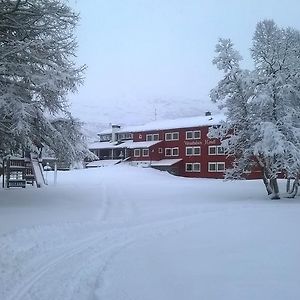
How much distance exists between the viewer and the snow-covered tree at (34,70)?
1694 cm

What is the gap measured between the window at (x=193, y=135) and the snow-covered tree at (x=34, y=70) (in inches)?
1774

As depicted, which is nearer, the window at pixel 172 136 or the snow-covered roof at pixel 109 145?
the window at pixel 172 136

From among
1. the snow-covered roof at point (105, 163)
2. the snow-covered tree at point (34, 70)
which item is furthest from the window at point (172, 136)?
the snow-covered tree at point (34, 70)

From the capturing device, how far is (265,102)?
1027 inches

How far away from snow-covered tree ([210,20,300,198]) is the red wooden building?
3096 centimetres

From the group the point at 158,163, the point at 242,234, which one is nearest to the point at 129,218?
the point at 242,234

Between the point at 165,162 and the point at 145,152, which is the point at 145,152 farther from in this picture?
the point at 165,162

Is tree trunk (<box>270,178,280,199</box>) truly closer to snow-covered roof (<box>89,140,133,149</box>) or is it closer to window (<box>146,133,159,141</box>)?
window (<box>146,133,159,141</box>)

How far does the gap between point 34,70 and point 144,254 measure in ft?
34.4

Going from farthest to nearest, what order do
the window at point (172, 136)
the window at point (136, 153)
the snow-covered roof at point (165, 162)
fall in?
the window at point (136, 153)
the window at point (172, 136)
the snow-covered roof at point (165, 162)

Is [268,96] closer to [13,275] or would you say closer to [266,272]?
[266,272]

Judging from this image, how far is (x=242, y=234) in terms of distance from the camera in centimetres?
1295

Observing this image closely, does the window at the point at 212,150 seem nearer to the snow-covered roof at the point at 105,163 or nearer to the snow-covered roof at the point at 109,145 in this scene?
the snow-covered roof at the point at 109,145

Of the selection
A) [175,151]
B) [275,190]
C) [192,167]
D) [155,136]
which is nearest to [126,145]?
[155,136]
